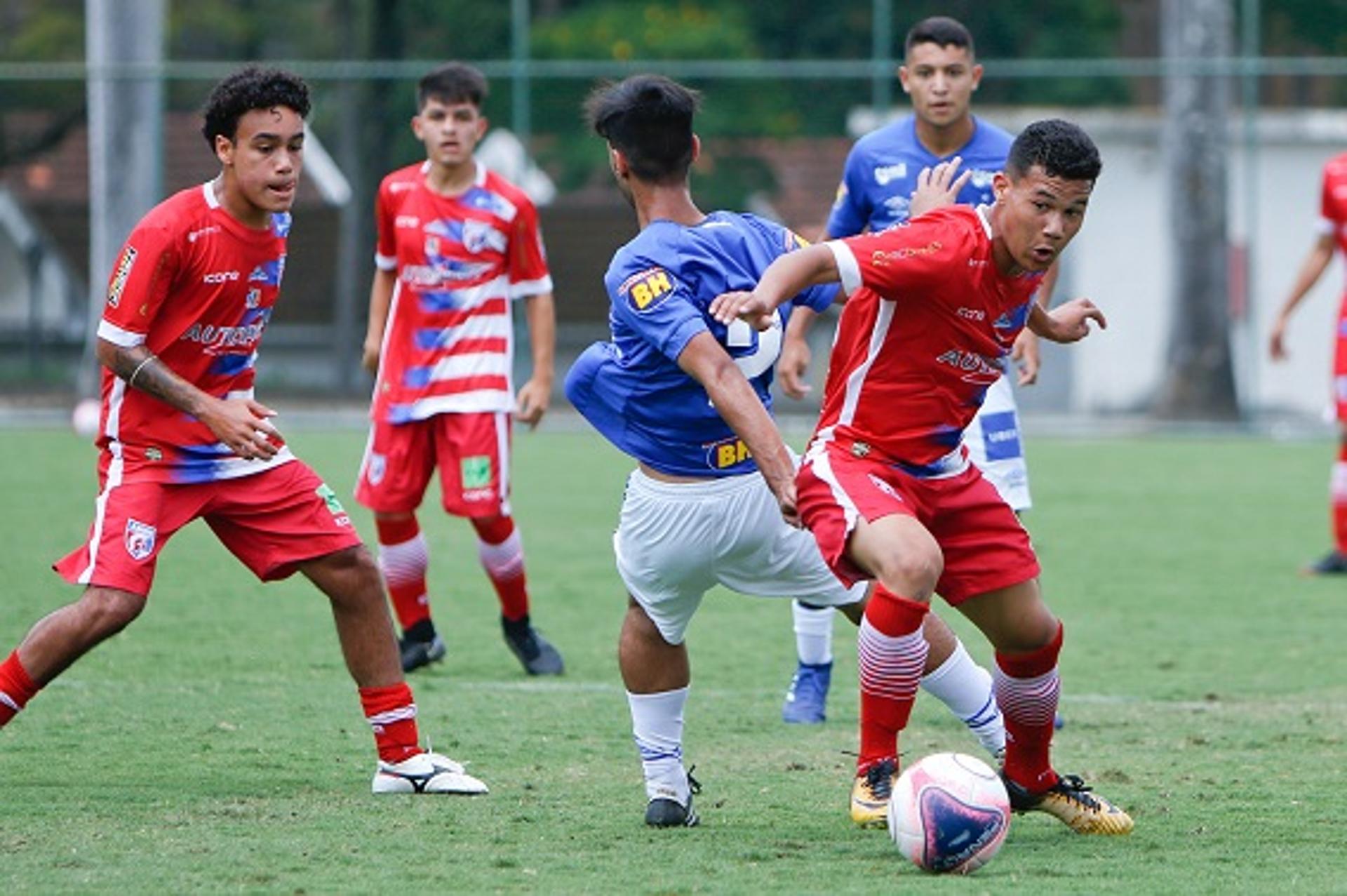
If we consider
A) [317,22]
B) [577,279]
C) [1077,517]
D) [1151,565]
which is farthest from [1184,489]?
[317,22]

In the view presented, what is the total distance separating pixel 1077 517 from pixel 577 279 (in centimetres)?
1024

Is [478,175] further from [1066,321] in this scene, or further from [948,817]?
[948,817]

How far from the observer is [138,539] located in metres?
6.28

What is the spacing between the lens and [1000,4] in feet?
88.4

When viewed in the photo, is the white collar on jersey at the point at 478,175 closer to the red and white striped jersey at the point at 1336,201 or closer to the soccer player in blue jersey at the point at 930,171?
the soccer player in blue jersey at the point at 930,171

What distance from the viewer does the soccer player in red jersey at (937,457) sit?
558cm

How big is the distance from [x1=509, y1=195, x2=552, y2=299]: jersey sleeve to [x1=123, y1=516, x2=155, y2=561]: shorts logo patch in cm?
293

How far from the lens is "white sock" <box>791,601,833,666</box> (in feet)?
25.2

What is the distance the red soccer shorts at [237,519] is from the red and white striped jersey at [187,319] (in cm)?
4

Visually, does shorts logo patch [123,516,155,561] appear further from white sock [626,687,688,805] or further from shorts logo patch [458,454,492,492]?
shorts logo patch [458,454,492,492]

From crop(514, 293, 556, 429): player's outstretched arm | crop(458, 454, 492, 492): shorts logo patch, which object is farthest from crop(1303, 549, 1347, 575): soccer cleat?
crop(458, 454, 492, 492): shorts logo patch

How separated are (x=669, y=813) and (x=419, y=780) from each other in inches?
32.0

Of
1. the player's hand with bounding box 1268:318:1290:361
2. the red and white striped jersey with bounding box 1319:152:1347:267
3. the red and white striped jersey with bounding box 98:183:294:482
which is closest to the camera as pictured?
the red and white striped jersey with bounding box 98:183:294:482

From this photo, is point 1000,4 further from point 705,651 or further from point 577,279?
point 705,651
